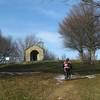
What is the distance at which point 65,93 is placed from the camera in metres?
27.8

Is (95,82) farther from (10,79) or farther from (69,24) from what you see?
(69,24)

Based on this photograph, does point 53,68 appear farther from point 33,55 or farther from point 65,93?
point 33,55

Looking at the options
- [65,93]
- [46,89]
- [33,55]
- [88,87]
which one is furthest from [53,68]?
[33,55]

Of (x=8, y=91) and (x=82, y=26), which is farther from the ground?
(x=82, y=26)

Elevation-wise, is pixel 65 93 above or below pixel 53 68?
below

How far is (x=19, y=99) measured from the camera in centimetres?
2373

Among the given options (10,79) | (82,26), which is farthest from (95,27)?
(10,79)

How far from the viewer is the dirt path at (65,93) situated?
26.3 metres

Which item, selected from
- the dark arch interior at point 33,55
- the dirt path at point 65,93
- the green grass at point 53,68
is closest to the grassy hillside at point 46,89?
the dirt path at point 65,93

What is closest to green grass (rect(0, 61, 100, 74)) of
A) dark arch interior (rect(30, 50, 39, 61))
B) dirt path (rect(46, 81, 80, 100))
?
dirt path (rect(46, 81, 80, 100))

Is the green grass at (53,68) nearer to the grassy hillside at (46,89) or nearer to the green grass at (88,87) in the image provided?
the grassy hillside at (46,89)

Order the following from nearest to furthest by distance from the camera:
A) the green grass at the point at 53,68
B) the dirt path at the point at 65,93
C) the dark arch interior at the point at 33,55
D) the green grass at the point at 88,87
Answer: the dirt path at the point at 65,93 < the green grass at the point at 88,87 < the green grass at the point at 53,68 < the dark arch interior at the point at 33,55

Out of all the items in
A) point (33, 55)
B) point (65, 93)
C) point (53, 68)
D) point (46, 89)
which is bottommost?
point (65, 93)

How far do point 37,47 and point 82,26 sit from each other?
46.8 feet
